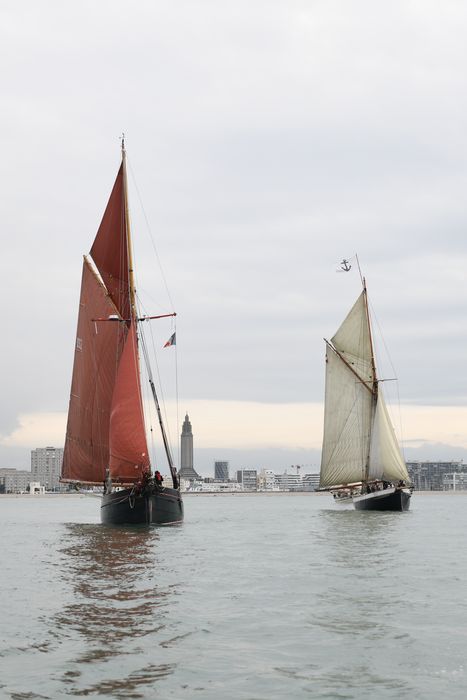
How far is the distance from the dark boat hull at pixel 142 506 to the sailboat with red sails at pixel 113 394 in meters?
0.06

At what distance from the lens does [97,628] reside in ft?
61.4

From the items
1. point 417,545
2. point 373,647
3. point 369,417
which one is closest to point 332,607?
point 373,647

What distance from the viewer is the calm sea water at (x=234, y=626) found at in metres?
14.4

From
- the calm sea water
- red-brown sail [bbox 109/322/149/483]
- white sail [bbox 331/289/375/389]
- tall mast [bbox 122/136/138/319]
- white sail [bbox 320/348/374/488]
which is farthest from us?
white sail [bbox 331/289/375/389]

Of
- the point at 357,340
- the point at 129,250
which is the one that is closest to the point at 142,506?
the point at 129,250

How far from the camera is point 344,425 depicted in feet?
268

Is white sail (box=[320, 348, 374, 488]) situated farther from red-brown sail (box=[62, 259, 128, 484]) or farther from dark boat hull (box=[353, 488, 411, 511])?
red-brown sail (box=[62, 259, 128, 484])

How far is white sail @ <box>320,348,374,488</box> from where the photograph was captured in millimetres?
80688

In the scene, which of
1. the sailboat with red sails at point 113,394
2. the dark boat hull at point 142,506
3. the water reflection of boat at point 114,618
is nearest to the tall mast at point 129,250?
the sailboat with red sails at point 113,394

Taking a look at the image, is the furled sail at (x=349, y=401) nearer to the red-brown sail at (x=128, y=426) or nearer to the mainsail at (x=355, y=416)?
the mainsail at (x=355, y=416)

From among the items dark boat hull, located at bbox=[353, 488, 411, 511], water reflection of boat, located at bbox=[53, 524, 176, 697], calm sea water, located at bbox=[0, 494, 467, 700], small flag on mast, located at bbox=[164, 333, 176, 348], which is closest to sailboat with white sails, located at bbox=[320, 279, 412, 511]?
dark boat hull, located at bbox=[353, 488, 411, 511]

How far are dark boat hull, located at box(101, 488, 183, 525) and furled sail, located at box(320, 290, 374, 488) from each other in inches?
1214

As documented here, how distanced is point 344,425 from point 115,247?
1289 inches

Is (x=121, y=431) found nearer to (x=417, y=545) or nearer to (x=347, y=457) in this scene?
(x=417, y=545)
